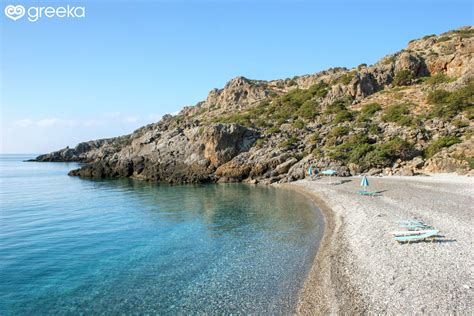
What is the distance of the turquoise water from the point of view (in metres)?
12.2

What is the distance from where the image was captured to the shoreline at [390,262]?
34.2ft

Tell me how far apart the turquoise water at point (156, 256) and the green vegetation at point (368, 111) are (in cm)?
3267

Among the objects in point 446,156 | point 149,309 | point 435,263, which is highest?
point 446,156

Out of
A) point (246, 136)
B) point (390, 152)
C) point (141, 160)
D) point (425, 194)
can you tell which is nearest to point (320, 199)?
point (425, 194)

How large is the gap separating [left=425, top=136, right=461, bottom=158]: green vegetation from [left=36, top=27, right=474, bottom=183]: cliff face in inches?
5.2

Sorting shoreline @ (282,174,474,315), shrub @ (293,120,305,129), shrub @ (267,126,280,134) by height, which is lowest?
shoreline @ (282,174,474,315)

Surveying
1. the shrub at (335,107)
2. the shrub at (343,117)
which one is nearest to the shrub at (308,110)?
the shrub at (335,107)

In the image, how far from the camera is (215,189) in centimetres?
4400

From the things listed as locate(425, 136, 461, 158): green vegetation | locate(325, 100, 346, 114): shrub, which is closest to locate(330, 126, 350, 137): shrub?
locate(325, 100, 346, 114): shrub

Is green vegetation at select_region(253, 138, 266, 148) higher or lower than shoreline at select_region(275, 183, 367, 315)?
higher

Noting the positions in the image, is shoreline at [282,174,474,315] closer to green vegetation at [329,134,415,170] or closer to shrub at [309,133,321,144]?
green vegetation at [329,134,415,170]

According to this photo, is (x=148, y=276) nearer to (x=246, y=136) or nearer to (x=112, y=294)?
(x=112, y=294)

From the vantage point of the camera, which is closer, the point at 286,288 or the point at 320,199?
the point at 286,288

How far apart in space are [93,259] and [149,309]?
7.15 m
